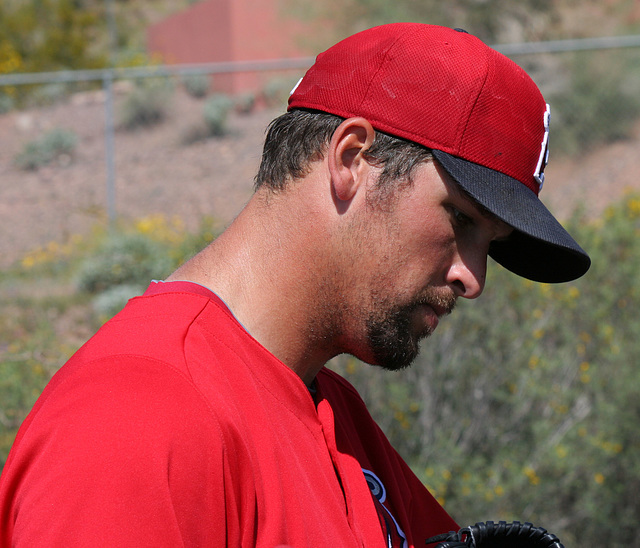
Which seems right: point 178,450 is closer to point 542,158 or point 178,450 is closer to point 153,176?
point 542,158

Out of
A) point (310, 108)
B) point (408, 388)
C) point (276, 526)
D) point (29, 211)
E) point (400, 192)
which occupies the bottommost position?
point (29, 211)

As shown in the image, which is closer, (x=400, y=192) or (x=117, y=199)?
(x=400, y=192)

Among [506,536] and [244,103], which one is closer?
[506,536]

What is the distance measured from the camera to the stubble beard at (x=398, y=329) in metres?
1.26

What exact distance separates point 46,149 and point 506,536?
1171cm

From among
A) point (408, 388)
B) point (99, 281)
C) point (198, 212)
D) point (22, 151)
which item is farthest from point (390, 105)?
point (22, 151)

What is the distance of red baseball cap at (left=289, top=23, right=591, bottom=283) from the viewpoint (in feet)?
3.84

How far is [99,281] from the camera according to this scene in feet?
23.8

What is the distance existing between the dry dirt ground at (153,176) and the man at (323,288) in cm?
781

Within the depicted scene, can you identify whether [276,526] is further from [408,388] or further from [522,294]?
[522,294]

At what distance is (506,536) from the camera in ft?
4.76

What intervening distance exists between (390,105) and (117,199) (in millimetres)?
10021

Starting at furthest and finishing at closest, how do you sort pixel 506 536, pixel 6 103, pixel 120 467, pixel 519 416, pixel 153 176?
pixel 6 103, pixel 153 176, pixel 519 416, pixel 506 536, pixel 120 467

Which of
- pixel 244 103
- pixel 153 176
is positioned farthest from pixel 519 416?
pixel 244 103
